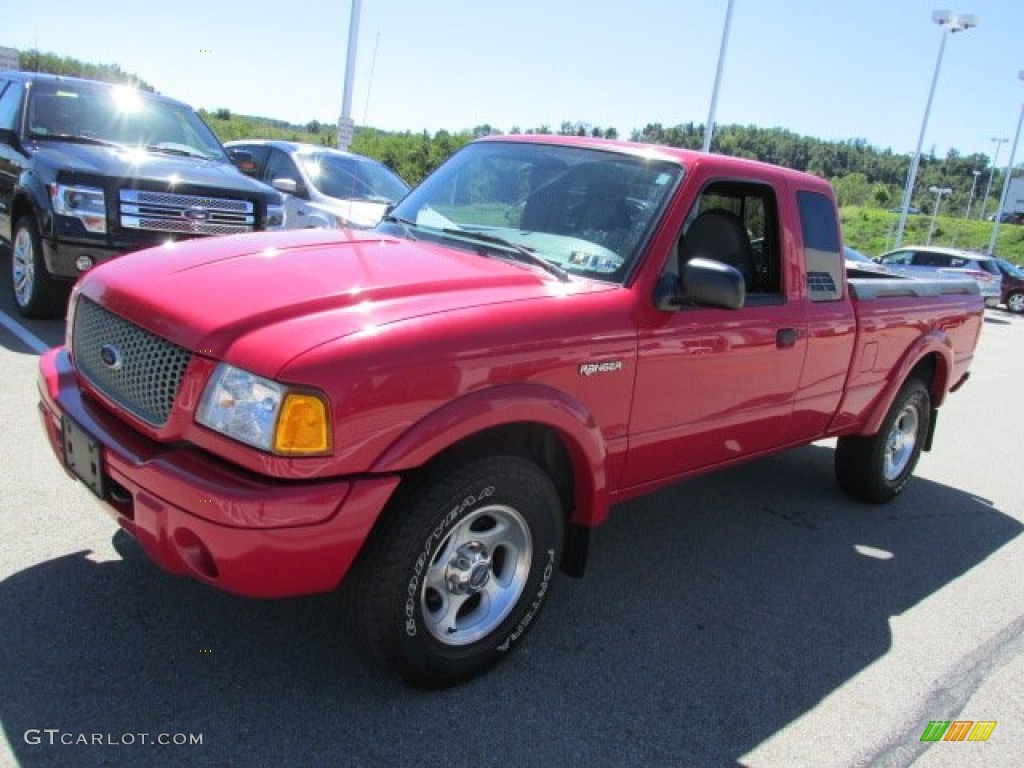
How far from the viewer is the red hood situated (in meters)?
2.43

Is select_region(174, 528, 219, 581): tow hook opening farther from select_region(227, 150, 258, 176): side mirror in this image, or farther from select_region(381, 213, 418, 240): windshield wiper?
select_region(227, 150, 258, 176): side mirror

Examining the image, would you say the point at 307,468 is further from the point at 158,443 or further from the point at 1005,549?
the point at 1005,549

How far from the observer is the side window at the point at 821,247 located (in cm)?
415

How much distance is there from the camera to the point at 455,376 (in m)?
2.53

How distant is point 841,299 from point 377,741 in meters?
3.13

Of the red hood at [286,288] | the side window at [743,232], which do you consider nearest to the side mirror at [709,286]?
the red hood at [286,288]

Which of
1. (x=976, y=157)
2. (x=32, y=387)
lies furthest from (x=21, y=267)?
(x=976, y=157)

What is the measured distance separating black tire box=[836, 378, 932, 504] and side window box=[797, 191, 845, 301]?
123 cm

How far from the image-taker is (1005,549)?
4918mm

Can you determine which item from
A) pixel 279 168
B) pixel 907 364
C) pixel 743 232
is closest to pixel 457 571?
pixel 743 232

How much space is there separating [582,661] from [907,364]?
2989 millimetres

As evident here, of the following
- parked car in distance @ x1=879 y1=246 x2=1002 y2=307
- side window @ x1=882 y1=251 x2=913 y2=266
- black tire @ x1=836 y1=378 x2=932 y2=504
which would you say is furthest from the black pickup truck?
side window @ x1=882 y1=251 x2=913 y2=266

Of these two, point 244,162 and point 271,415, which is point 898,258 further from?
point 271,415

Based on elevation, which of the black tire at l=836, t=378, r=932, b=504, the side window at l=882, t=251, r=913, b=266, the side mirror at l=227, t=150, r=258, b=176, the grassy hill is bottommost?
the black tire at l=836, t=378, r=932, b=504
